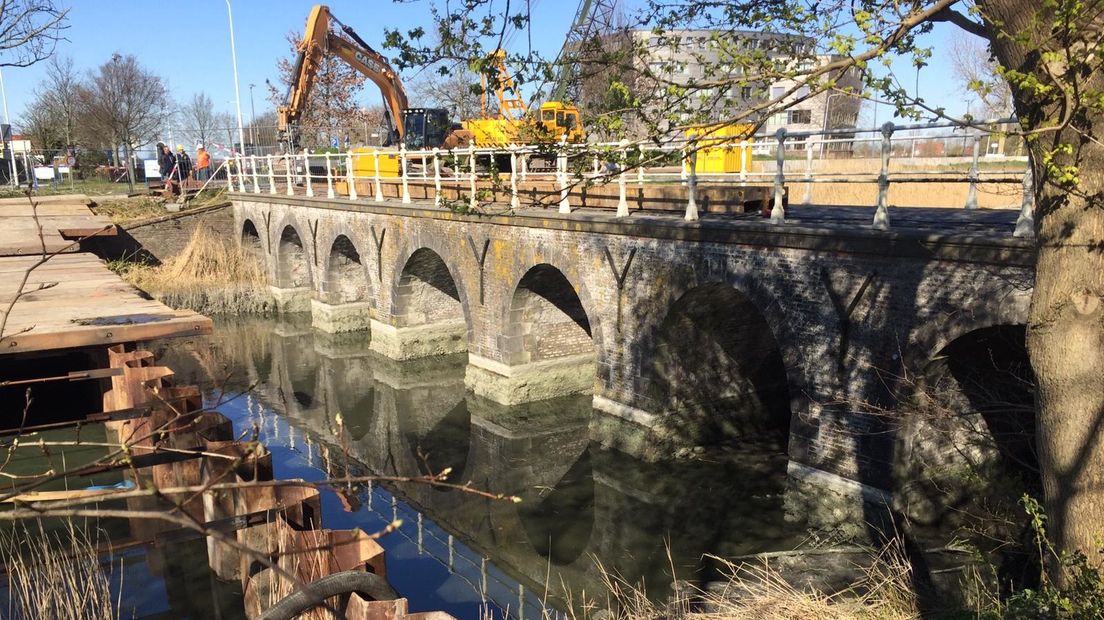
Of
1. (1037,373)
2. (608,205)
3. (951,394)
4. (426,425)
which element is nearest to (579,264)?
(608,205)

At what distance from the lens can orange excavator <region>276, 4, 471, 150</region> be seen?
23.5m

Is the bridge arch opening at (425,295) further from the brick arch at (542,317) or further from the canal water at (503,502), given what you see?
the brick arch at (542,317)

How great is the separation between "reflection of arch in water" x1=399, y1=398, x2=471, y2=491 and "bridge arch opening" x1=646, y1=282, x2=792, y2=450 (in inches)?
141

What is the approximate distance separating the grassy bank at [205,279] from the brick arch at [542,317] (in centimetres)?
1263

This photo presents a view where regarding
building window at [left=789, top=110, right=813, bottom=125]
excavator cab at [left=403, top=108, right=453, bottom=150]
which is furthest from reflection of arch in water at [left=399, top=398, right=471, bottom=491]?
building window at [left=789, top=110, right=813, bottom=125]

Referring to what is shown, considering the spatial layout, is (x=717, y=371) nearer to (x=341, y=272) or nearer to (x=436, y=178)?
(x=436, y=178)

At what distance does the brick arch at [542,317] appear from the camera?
14.5 m

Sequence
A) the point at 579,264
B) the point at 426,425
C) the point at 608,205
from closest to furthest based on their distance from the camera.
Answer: the point at 579,264
the point at 608,205
the point at 426,425

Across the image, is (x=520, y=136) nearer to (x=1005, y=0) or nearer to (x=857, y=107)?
(x=1005, y=0)

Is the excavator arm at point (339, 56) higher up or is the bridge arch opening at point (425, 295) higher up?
the excavator arm at point (339, 56)

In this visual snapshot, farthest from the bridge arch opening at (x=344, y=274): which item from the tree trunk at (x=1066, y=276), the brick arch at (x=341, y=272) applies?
the tree trunk at (x=1066, y=276)

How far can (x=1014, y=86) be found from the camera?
155 inches

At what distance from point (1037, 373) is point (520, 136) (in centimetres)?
371

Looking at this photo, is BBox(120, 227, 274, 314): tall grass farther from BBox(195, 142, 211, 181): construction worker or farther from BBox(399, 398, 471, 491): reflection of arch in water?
BBox(399, 398, 471, 491): reflection of arch in water
